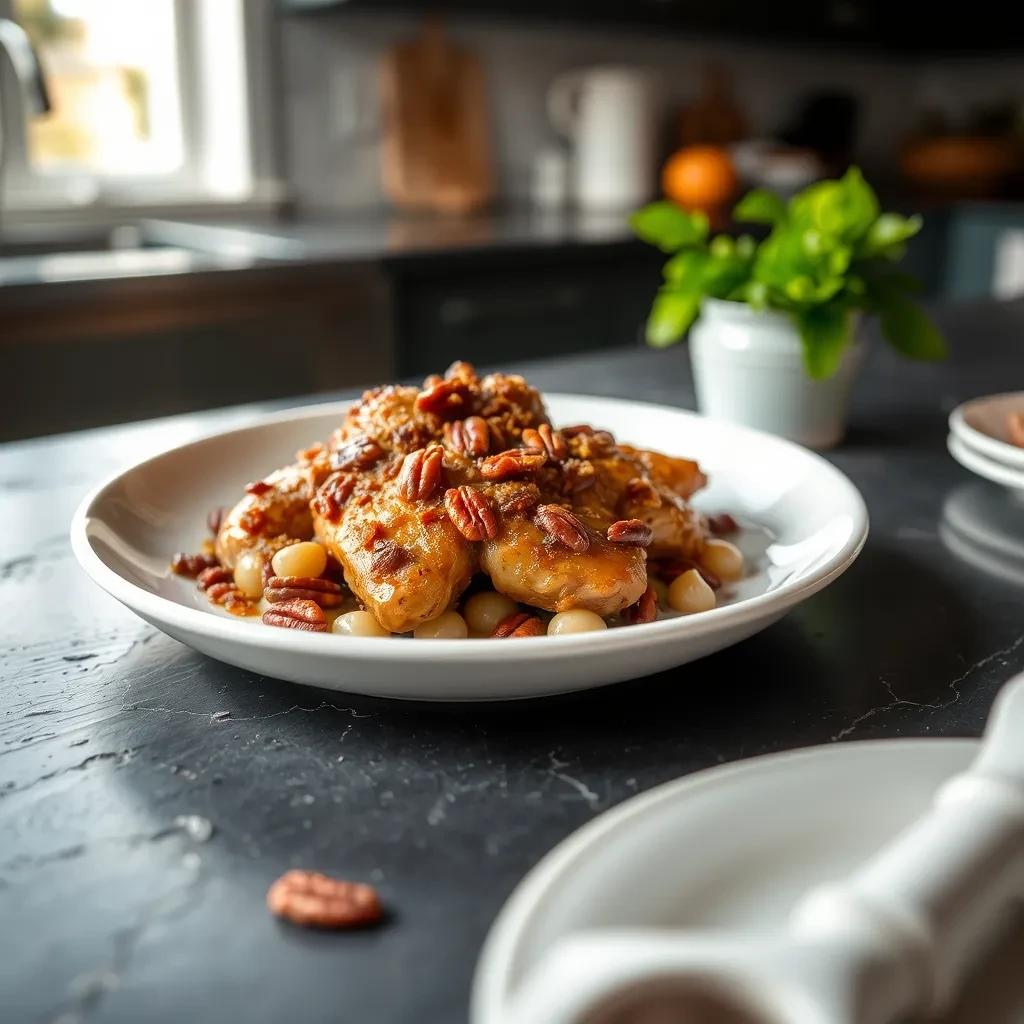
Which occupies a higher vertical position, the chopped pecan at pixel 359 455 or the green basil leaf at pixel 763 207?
the green basil leaf at pixel 763 207

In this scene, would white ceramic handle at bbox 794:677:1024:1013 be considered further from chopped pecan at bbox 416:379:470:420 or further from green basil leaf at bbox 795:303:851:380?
green basil leaf at bbox 795:303:851:380

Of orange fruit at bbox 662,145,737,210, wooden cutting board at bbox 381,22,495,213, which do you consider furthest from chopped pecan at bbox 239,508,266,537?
orange fruit at bbox 662,145,737,210

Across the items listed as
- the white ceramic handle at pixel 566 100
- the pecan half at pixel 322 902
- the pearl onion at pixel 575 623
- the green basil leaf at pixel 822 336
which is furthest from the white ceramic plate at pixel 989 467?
the white ceramic handle at pixel 566 100

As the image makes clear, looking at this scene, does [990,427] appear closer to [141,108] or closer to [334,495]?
[334,495]

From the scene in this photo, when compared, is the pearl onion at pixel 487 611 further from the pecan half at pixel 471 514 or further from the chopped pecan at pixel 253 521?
the chopped pecan at pixel 253 521

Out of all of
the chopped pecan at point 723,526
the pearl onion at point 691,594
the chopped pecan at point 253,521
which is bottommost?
the chopped pecan at point 723,526

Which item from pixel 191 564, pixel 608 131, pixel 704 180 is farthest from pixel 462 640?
pixel 608 131

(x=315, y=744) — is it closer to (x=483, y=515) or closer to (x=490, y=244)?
(x=483, y=515)
